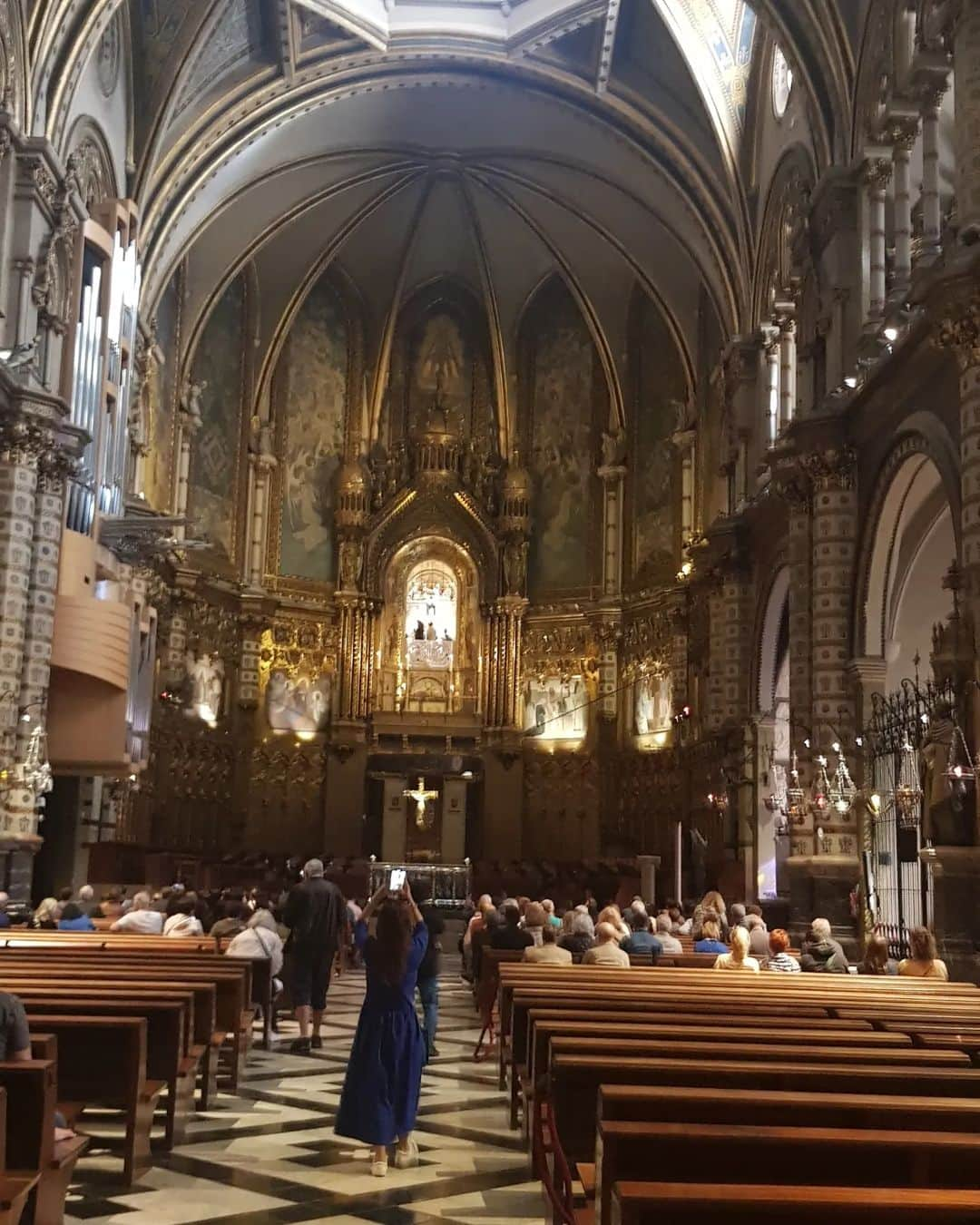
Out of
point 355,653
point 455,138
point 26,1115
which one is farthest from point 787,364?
point 26,1115

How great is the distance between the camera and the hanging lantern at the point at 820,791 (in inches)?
776

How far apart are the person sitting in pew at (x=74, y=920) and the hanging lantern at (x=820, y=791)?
10312mm

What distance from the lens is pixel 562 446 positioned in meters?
37.1

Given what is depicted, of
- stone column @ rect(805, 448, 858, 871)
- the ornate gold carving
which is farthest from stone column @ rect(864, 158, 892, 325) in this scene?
the ornate gold carving

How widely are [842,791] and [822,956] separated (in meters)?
7.21

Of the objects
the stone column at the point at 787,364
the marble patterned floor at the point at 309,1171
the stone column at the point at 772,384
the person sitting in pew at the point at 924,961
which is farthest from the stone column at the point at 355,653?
the person sitting in pew at the point at 924,961

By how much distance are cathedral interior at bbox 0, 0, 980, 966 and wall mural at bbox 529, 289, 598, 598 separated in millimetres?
119

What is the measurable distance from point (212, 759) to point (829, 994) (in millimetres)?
25263

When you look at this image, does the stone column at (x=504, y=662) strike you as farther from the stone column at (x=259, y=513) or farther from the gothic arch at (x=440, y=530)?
the stone column at (x=259, y=513)

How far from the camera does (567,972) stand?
9.90m

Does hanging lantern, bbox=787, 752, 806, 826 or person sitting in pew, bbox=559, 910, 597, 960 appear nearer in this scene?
person sitting in pew, bbox=559, 910, 597, 960

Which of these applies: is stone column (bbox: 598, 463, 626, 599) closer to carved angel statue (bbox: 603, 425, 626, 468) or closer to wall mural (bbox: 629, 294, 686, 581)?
carved angel statue (bbox: 603, 425, 626, 468)

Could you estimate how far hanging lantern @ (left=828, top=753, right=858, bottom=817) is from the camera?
19.7 metres

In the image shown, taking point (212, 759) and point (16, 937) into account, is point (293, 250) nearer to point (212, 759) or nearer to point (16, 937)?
point (212, 759)
